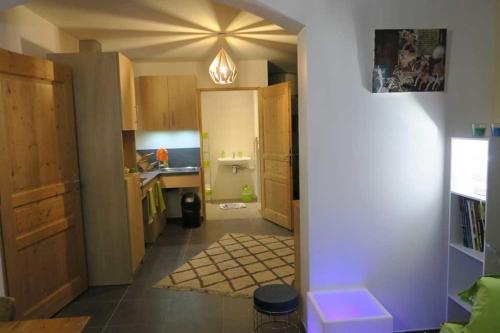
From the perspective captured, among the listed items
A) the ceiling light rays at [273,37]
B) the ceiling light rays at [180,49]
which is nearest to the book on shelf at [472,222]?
the ceiling light rays at [273,37]

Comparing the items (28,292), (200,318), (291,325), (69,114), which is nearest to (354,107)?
(291,325)

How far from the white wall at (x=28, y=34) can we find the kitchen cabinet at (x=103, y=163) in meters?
0.20

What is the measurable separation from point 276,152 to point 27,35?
346 cm

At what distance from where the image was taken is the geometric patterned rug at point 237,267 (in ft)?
11.7

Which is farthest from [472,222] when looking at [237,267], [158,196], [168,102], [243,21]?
[168,102]

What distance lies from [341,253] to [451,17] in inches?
67.3

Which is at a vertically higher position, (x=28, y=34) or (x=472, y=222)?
(x=28, y=34)

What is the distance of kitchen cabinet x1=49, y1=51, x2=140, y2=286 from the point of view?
11.2 feet

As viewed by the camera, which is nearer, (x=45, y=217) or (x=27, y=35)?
(x=45, y=217)

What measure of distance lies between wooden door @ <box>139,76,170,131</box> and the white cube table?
3.92 meters

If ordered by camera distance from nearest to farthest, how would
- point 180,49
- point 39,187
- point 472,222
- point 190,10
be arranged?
point 472,222, point 39,187, point 190,10, point 180,49

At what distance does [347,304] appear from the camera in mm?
2447

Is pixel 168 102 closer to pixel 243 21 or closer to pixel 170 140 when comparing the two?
pixel 170 140

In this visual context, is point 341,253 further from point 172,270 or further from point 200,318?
point 172,270
